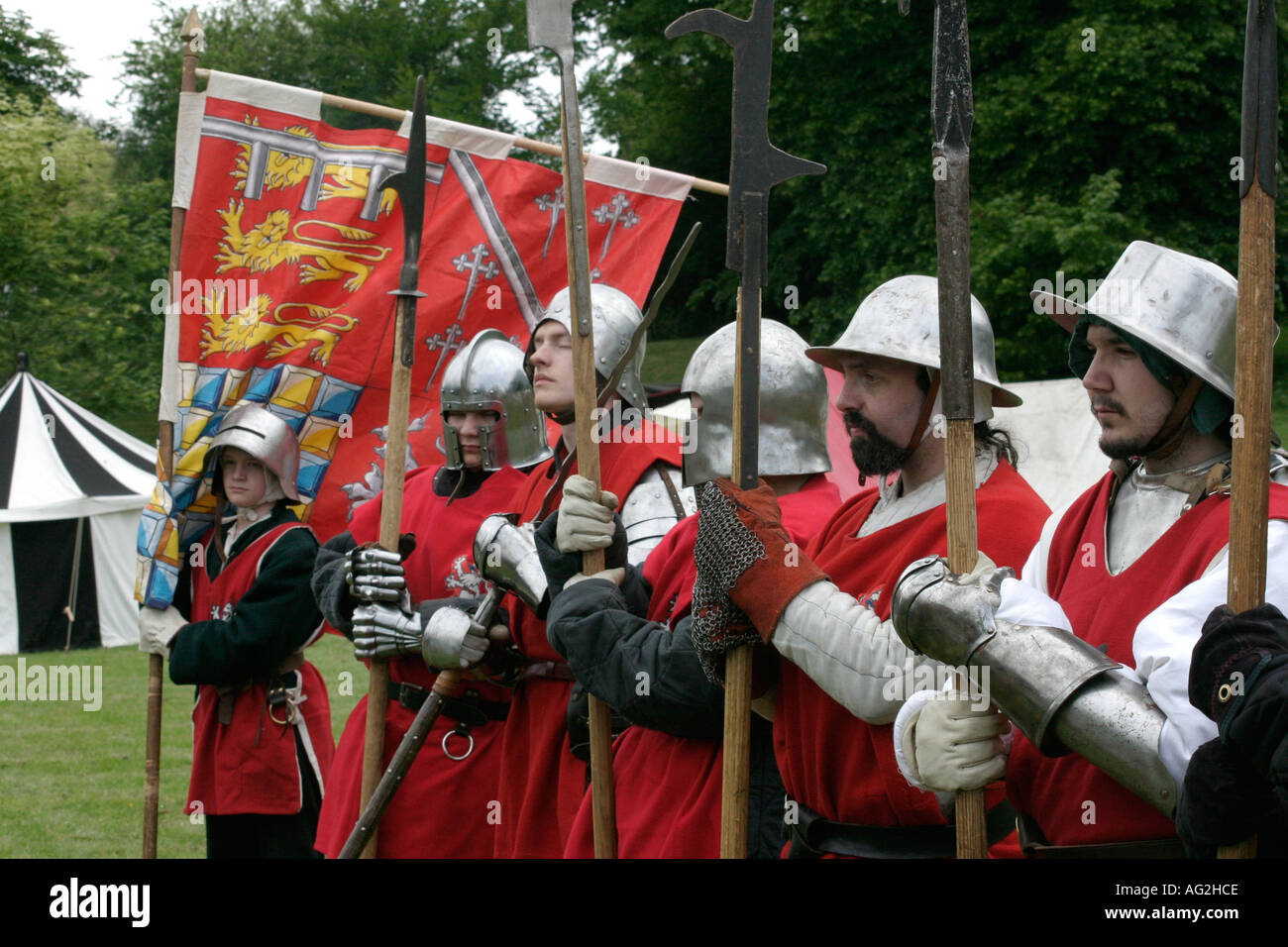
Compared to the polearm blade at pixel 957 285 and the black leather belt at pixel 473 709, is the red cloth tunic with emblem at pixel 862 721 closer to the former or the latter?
the polearm blade at pixel 957 285

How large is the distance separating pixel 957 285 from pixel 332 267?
Answer: 12.2 ft

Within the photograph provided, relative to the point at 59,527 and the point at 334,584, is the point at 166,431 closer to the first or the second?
the point at 334,584

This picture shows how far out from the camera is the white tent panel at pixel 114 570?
15.8 metres

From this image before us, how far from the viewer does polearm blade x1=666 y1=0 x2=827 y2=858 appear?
10.2 feet

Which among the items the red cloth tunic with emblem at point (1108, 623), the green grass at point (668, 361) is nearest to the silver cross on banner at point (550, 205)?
the red cloth tunic with emblem at point (1108, 623)

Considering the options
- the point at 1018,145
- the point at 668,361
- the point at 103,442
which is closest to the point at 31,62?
the point at 668,361

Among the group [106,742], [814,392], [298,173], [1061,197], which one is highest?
[1061,197]

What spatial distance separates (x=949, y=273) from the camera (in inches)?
104

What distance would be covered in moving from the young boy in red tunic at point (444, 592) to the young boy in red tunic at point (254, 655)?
35 cm

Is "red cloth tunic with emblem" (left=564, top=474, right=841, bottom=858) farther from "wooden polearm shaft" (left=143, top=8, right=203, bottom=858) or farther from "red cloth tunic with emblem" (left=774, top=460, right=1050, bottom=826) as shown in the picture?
"wooden polearm shaft" (left=143, top=8, right=203, bottom=858)

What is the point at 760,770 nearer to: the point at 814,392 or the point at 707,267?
the point at 814,392
